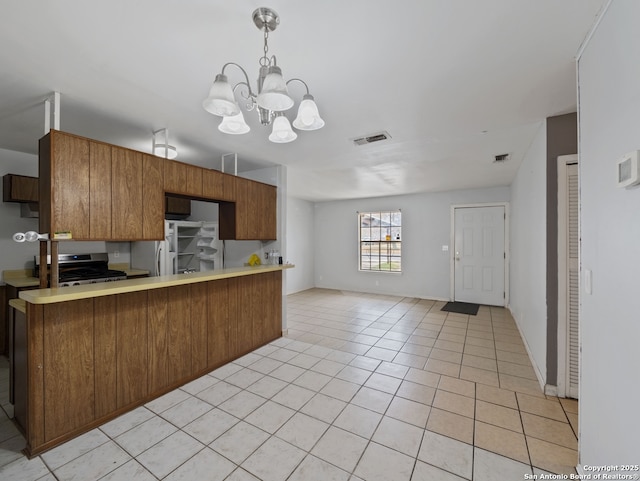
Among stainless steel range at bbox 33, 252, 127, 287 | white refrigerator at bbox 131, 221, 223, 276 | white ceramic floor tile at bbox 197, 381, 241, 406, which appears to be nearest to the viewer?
white ceramic floor tile at bbox 197, 381, 241, 406

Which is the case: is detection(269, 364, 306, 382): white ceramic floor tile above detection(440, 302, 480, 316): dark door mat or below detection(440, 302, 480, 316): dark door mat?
below

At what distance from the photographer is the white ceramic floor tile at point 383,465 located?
161cm

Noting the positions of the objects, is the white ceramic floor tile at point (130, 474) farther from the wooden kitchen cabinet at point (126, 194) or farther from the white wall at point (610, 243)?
the white wall at point (610, 243)

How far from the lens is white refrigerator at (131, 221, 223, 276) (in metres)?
4.47

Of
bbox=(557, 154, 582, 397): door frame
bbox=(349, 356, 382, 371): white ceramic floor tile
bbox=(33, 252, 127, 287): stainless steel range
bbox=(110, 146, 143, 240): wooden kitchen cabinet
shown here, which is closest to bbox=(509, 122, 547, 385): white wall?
bbox=(557, 154, 582, 397): door frame

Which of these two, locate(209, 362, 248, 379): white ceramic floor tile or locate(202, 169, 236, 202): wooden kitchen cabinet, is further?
locate(202, 169, 236, 202): wooden kitchen cabinet

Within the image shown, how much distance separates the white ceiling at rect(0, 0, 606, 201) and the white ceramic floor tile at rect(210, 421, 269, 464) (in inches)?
96.7

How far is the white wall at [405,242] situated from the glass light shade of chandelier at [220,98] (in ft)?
18.5

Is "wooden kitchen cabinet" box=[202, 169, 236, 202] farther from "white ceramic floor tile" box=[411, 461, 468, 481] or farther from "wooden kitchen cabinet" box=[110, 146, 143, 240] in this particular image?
"white ceramic floor tile" box=[411, 461, 468, 481]

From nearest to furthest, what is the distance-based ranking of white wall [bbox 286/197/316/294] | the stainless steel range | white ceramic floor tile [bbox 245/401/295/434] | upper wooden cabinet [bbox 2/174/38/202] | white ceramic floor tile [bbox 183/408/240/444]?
white ceramic floor tile [bbox 183/408/240/444] < white ceramic floor tile [bbox 245/401/295/434] < upper wooden cabinet [bbox 2/174/38/202] < the stainless steel range < white wall [bbox 286/197/316/294]

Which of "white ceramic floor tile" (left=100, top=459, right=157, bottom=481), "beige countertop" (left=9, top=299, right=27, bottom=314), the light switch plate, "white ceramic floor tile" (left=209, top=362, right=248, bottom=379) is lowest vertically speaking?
"white ceramic floor tile" (left=209, top=362, right=248, bottom=379)

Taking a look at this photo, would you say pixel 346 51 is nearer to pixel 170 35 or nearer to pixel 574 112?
pixel 170 35

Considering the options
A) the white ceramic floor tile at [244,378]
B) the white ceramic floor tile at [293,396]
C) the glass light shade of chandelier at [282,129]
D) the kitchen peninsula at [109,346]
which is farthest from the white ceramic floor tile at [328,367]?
the glass light shade of chandelier at [282,129]

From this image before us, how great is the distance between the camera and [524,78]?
1875 millimetres
